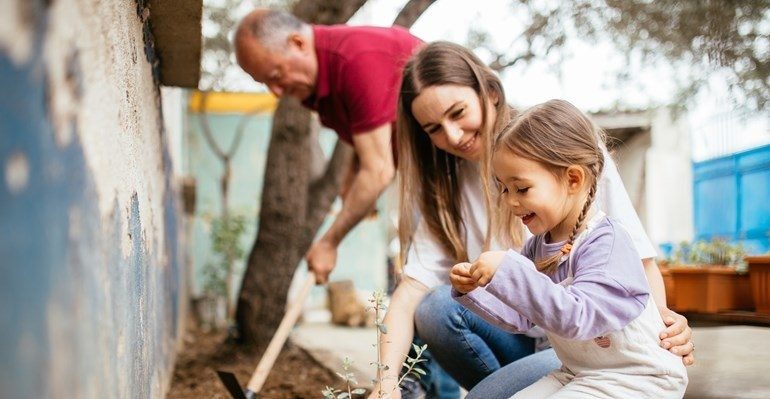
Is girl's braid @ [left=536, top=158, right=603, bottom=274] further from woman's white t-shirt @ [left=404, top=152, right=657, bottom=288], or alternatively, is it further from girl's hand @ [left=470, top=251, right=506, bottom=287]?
woman's white t-shirt @ [left=404, top=152, right=657, bottom=288]

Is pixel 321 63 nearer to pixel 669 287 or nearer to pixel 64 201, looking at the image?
pixel 669 287

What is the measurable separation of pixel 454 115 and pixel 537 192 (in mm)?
653

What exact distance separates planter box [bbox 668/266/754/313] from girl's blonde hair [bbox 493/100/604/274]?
199cm

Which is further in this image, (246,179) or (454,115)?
(246,179)

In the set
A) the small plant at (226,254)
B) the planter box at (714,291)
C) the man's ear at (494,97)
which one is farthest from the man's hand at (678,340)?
the small plant at (226,254)

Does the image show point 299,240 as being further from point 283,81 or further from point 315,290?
point 315,290

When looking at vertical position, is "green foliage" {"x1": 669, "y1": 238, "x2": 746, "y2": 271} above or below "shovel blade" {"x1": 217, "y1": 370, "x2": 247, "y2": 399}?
above

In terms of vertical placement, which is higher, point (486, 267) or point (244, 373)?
point (486, 267)

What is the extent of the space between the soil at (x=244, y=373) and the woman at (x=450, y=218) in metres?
1.27

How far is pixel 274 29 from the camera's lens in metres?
3.40

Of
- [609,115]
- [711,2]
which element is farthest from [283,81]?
[609,115]

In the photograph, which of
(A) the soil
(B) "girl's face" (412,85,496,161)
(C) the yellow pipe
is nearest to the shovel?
(A) the soil

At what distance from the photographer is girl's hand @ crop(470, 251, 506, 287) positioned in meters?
1.69

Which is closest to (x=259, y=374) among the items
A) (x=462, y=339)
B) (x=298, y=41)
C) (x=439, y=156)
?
(x=462, y=339)
